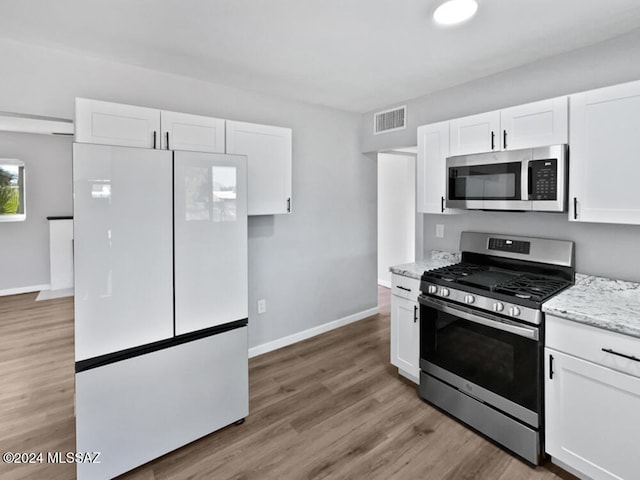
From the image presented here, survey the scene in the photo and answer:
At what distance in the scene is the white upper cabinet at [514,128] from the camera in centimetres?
211

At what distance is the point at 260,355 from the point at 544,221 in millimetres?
2691

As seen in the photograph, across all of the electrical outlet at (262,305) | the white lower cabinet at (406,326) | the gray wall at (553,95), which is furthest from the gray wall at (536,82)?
the electrical outlet at (262,305)

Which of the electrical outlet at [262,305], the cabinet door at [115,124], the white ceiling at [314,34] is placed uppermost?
the white ceiling at [314,34]

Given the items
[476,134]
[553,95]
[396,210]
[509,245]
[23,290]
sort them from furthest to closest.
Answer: [396,210], [23,290], [509,245], [476,134], [553,95]

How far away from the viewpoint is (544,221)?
2.49 m

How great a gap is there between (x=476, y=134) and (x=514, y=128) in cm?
26

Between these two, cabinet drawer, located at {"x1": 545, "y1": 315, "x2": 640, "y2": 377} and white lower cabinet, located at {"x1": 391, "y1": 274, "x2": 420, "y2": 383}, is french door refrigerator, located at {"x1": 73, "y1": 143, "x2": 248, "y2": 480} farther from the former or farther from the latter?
cabinet drawer, located at {"x1": 545, "y1": 315, "x2": 640, "y2": 377}

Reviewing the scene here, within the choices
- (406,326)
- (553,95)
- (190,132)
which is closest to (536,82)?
(553,95)

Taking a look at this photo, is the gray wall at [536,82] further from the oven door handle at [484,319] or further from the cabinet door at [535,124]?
the oven door handle at [484,319]

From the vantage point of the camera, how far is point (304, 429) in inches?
89.7

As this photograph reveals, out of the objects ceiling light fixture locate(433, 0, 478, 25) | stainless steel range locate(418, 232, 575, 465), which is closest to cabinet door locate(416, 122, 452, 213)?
stainless steel range locate(418, 232, 575, 465)

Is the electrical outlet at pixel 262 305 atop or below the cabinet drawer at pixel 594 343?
below

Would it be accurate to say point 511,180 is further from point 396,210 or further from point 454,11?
point 396,210

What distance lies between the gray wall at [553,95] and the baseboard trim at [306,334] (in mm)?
1400
